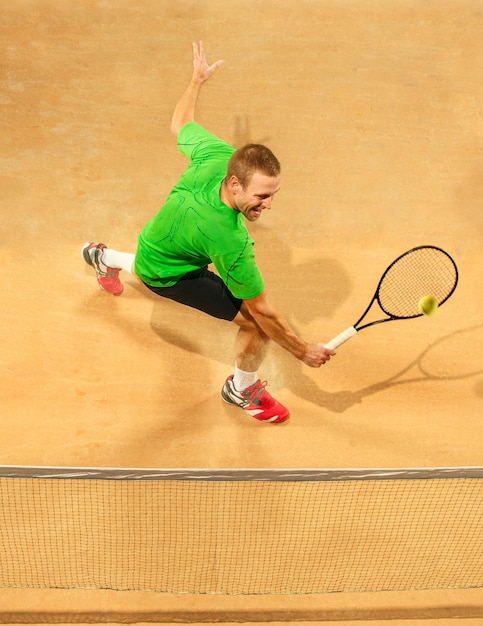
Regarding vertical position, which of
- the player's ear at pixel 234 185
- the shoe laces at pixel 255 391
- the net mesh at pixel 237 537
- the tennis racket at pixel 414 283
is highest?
the player's ear at pixel 234 185

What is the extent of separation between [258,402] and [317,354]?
0.76 m

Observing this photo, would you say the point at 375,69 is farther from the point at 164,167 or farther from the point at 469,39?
the point at 164,167

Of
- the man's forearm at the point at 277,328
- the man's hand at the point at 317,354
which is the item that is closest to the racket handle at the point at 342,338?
the man's hand at the point at 317,354

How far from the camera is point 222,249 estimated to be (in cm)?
312

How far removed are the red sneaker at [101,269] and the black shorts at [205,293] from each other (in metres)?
0.81

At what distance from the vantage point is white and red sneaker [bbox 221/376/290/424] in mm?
4031

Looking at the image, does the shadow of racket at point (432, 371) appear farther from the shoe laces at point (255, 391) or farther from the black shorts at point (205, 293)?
the black shorts at point (205, 293)

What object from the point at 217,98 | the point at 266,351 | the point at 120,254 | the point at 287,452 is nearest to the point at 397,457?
the point at 287,452

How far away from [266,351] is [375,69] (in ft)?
9.16

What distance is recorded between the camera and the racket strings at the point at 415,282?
4.26 m

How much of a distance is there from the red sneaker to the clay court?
130 mm

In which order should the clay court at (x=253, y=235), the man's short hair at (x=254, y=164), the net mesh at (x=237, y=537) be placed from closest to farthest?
the man's short hair at (x=254, y=164) → the net mesh at (x=237, y=537) → the clay court at (x=253, y=235)

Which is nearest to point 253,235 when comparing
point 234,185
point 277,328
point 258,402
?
point 258,402

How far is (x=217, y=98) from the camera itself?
5262mm
